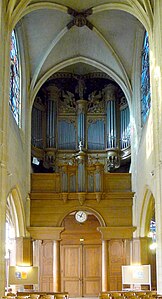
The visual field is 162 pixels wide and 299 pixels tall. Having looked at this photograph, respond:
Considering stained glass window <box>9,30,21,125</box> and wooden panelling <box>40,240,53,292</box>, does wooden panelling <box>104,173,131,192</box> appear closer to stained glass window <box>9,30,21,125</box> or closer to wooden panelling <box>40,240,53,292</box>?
stained glass window <box>9,30,21,125</box>

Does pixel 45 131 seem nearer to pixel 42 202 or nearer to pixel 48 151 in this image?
pixel 48 151

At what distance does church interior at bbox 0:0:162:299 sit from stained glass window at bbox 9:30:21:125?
39mm

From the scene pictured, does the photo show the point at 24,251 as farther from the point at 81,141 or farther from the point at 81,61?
the point at 81,61

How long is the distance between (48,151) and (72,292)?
6.64 meters

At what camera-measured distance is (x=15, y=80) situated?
2198 centimetres

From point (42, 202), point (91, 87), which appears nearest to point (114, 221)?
point (42, 202)

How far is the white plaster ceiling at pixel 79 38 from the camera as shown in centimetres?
2138

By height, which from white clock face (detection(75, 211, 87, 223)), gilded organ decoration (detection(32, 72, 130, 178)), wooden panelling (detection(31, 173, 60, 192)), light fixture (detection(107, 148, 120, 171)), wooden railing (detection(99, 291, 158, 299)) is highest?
gilded organ decoration (detection(32, 72, 130, 178))

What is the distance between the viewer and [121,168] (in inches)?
1021

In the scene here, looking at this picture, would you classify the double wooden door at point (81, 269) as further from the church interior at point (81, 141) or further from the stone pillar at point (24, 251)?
the stone pillar at point (24, 251)

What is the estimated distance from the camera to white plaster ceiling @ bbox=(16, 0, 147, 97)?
842 inches

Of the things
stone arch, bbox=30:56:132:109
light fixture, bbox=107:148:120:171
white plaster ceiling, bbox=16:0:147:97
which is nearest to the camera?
white plaster ceiling, bbox=16:0:147:97

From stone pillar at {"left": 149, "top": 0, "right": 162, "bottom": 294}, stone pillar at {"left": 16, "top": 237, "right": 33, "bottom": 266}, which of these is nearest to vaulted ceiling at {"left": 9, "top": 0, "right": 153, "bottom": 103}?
stone pillar at {"left": 149, "top": 0, "right": 162, "bottom": 294}

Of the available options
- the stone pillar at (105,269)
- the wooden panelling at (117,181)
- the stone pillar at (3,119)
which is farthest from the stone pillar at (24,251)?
the stone pillar at (3,119)
